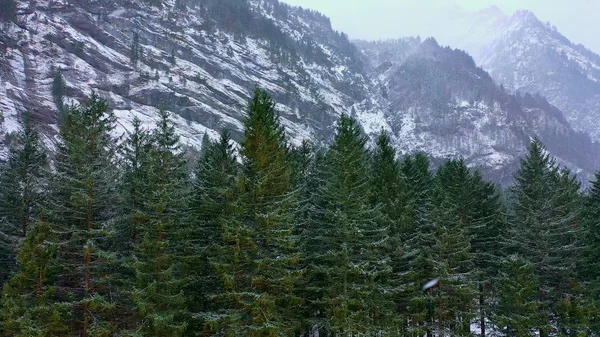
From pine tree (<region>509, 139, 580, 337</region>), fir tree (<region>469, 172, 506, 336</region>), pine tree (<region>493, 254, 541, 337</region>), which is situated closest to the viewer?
pine tree (<region>493, 254, 541, 337</region>)

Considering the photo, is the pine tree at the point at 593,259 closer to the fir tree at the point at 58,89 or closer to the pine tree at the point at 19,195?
the pine tree at the point at 19,195

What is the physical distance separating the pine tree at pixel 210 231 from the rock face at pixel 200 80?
68051 millimetres

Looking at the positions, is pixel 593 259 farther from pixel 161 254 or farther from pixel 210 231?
pixel 161 254

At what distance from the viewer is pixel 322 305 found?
22.3 meters

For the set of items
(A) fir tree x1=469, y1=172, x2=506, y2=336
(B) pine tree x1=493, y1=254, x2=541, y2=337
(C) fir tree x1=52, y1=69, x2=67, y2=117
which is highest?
(C) fir tree x1=52, y1=69, x2=67, y2=117

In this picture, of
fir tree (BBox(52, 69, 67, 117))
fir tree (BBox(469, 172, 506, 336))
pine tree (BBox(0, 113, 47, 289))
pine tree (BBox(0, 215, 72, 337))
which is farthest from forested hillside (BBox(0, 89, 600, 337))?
fir tree (BBox(52, 69, 67, 117))

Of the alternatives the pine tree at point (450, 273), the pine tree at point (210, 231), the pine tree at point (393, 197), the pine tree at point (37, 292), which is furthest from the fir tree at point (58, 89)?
the pine tree at point (450, 273)

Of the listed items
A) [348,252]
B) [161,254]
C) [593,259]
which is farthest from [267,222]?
[593,259]

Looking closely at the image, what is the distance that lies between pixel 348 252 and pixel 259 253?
4.30 m

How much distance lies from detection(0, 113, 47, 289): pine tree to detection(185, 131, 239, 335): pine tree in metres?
11.7

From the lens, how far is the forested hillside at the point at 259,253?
61.7 ft

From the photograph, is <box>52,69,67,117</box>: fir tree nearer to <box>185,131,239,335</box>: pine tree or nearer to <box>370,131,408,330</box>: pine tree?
<box>185,131,239,335</box>: pine tree

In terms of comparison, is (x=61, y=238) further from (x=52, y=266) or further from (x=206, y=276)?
(x=206, y=276)

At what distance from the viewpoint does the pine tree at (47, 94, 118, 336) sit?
19219 mm
